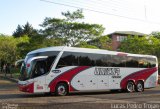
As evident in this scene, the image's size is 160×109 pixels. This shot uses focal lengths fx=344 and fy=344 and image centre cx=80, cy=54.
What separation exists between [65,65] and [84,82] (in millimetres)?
2051

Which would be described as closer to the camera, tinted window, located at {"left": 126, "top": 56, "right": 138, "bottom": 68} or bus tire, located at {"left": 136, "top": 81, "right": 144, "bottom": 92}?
tinted window, located at {"left": 126, "top": 56, "right": 138, "bottom": 68}

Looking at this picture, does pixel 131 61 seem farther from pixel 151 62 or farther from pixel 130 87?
pixel 151 62

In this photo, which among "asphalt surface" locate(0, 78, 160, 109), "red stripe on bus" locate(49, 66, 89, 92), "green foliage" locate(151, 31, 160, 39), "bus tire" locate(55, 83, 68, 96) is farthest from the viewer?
"green foliage" locate(151, 31, 160, 39)

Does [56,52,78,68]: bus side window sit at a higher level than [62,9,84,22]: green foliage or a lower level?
lower

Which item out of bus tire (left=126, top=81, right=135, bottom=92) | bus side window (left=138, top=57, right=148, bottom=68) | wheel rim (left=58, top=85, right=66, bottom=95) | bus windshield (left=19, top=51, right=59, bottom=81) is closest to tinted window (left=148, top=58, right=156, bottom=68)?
bus side window (left=138, top=57, right=148, bottom=68)

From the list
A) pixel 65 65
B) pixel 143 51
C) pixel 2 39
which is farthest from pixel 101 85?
pixel 2 39

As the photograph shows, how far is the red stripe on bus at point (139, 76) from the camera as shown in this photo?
1017 inches

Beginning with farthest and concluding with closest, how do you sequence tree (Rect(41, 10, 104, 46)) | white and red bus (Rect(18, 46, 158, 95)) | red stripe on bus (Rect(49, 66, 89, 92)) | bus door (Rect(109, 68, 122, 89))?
tree (Rect(41, 10, 104, 46)), bus door (Rect(109, 68, 122, 89)), red stripe on bus (Rect(49, 66, 89, 92)), white and red bus (Rect(18, 46, 158, 95))

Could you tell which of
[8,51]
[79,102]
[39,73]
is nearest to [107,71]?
[39,73]

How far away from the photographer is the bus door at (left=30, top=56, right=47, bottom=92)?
2073cm

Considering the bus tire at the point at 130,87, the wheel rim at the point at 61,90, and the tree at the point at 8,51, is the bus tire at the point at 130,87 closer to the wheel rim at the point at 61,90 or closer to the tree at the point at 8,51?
the wheel rim at the point at 61,90

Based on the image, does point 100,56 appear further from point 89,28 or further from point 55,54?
point 89,28

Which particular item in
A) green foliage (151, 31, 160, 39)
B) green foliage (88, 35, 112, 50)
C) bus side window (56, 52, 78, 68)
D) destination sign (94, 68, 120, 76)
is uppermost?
green foliage (151, 31, 160, 39)

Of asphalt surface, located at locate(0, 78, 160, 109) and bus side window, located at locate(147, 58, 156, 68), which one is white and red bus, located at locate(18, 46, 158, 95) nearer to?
bus side window, located at locate(147, 58, 156, 68)
